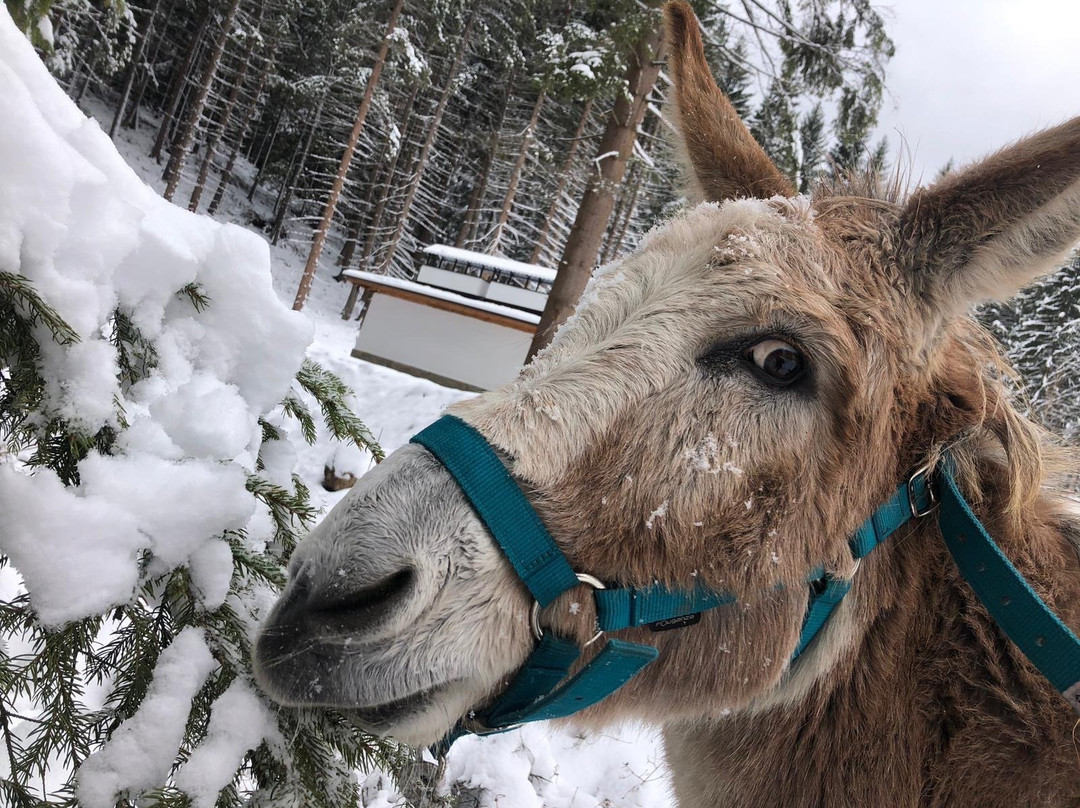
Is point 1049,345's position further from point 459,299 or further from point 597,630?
point 597,630

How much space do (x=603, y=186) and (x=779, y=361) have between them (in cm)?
654

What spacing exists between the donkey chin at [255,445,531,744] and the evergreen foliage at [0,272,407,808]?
0.52ft

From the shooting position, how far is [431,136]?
29.2 metres

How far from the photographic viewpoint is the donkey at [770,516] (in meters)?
1.37

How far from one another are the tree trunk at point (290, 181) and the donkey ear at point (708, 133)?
40.1 metres

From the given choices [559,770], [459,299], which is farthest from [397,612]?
[459,299]

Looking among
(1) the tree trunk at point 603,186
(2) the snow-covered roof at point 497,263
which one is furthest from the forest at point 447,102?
(2) the snow-covered roof at point 497,263

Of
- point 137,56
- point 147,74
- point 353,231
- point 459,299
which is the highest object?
point 147,74

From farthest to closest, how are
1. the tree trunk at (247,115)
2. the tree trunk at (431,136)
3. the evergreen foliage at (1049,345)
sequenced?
the tree trunk at (247,115)
the tree trunk at (431,136)
the evergreen foliage at (1049,345)

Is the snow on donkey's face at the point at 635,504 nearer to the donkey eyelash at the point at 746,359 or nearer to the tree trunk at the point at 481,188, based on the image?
the donkey eyelash at the point at 746,359

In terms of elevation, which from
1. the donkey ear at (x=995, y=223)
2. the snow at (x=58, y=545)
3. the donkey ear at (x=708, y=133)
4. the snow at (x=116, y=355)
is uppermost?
the donkey ear at (x=708, y=133)

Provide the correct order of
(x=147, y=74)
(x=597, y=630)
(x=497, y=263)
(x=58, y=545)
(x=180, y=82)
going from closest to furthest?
1. (x=58, y=545)
2. (x=597, y=630)
3. (x=497, y=263)
4. (x=180, y=82)
5. (x=147, y=74)

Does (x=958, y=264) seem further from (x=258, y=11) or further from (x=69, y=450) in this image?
(x=258, y=11)

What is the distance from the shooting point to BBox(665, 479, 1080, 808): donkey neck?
174cm
